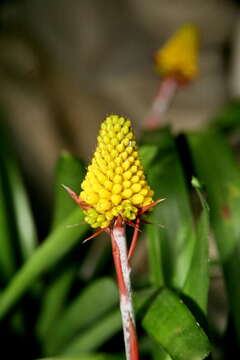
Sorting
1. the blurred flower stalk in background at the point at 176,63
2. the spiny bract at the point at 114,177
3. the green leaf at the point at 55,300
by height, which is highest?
the blurred flower stalk in background at the point at 176,63

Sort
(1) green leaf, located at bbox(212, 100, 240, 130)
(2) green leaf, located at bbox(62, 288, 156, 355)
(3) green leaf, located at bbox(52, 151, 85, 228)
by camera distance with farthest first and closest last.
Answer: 1. (1) green leaf, located at bbox(212, 100, 240, 130)
2. (3) green leaf, located at bbox(52, 151, 85, 228)
3. (2) green leaf, located at bbox(62, 288, 156, 355)

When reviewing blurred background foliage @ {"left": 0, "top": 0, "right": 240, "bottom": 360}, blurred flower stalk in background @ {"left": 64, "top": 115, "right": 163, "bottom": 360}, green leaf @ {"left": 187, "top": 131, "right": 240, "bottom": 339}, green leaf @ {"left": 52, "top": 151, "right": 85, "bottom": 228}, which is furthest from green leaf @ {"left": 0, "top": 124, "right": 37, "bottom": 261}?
blurred flower stalk in background @ {"left": 64, "top": 115, "right": 163, "bottom": 360}

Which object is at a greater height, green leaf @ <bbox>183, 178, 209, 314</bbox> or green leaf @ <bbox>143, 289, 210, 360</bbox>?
green leaf @ <bbox>183, 178, 209, 314</bbox>

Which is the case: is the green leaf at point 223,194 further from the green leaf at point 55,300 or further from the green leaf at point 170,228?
the green leaf at point 55,300

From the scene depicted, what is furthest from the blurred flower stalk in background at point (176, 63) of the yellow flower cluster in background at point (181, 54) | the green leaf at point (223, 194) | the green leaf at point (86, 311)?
the green leaf at point (86, 311)

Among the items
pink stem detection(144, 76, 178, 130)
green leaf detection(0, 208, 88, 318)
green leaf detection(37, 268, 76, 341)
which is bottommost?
green leaf detection(37, 268, 76, 341)

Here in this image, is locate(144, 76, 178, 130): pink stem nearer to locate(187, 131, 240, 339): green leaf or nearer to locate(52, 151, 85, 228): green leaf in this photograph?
locate(187, 131, 240, 339): green leaf

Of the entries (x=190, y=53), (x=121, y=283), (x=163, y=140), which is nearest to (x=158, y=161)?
(x=163, y=140)
